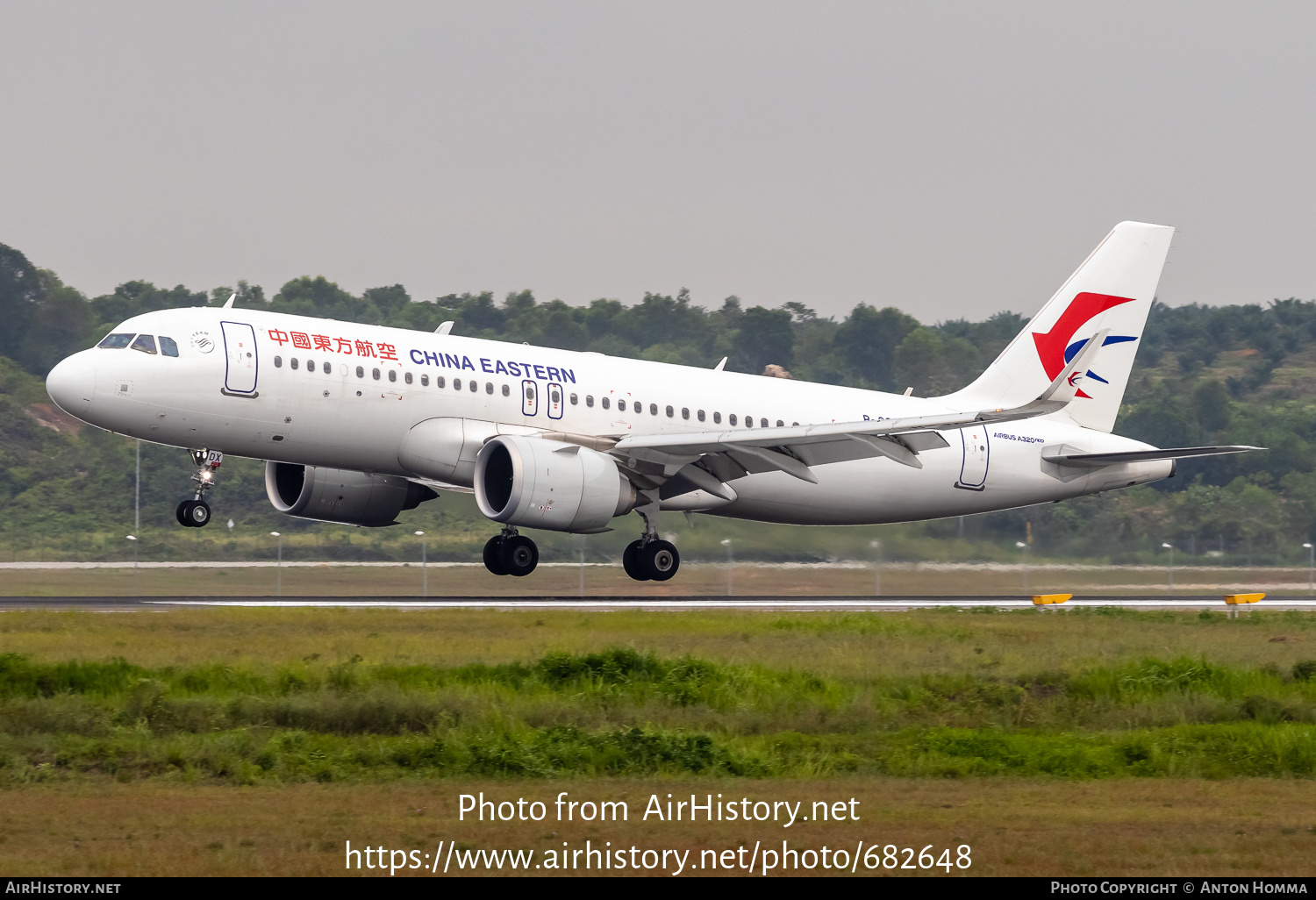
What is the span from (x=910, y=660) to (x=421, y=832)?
11514 mm

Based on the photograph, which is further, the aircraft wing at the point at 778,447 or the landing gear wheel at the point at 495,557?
the landing gear wheel at the point at 495,557

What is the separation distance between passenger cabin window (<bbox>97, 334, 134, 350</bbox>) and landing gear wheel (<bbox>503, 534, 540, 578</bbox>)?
870 centimetres

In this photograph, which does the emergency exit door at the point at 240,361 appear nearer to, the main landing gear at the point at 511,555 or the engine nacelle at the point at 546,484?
the engine nacelle at the point at 546,484

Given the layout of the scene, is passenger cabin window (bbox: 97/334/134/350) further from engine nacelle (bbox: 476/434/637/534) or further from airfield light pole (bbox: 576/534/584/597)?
airfield light pole (bbox: 576/534/584/597)

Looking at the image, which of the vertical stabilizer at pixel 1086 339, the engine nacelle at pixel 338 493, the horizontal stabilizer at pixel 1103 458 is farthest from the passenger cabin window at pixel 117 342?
the horizontal stabilizer at pixel 1103 458

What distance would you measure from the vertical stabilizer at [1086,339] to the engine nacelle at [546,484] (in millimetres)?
10868

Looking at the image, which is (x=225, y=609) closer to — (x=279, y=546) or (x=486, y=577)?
(x=486, y=577)

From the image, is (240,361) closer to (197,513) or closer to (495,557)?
(197,513)

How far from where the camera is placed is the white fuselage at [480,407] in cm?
2886

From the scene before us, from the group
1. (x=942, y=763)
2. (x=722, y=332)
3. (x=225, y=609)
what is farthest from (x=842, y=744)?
(x=722, y=332)

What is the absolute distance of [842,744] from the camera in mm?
15453

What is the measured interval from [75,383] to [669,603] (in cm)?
1149

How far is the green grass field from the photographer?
36.4 feet

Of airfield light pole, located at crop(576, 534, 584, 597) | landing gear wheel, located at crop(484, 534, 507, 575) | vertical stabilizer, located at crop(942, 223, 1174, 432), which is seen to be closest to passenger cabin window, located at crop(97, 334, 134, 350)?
landing gear wheel, located at crop(484, 534, 507, 575)
